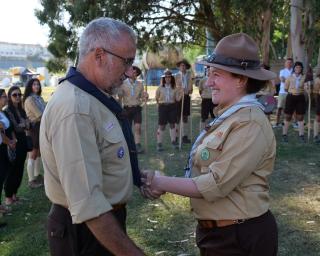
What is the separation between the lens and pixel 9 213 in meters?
6.77

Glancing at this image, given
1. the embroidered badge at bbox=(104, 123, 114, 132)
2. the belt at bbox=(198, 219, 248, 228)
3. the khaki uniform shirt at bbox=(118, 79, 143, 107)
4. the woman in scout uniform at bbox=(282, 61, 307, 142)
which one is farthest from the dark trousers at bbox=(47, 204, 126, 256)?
the woman in scout uniform at bbox=(282, 61, 307, 142)

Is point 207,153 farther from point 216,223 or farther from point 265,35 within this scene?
point 265,35

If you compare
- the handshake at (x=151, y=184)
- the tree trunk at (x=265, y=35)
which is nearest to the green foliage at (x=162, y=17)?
the tree trunk at (x=265, y=35)

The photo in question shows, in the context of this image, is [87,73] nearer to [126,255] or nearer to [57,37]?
[126,255]

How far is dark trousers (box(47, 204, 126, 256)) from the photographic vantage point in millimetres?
2225

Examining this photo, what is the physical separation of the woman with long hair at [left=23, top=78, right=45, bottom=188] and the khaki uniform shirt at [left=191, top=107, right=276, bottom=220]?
6025 mm

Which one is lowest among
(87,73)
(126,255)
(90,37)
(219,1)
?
(126,255)

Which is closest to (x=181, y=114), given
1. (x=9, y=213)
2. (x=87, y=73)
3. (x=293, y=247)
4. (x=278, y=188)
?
(x=278, y=188)

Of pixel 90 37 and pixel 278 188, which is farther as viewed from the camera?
pixel 278 188

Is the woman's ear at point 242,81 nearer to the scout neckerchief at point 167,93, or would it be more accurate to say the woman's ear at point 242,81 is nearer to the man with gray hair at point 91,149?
the man with gray hair at point 91,149

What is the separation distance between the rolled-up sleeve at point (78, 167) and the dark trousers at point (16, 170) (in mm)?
5499

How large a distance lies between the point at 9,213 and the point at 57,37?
928cm

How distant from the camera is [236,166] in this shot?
2332 millimetres

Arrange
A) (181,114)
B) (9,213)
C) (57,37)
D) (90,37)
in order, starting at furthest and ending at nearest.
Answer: (57,37), (181,114), (9,213), (90,37)
